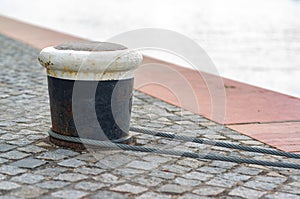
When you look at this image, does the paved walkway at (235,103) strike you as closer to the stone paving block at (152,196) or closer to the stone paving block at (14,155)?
the stone paving block at (152,196)

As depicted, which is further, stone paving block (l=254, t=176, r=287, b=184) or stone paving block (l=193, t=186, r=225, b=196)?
stone paving block (l=254, t=176, r=287, b=184)

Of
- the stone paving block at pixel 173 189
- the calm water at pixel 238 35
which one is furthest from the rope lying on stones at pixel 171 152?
the calm water at pixel 238 35

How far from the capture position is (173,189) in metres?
3.58

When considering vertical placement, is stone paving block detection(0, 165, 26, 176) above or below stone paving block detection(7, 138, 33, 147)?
below

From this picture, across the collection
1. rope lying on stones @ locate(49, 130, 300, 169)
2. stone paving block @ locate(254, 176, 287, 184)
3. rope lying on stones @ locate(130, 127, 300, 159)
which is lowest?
stone paving block @ locate(254, 176, 287, 184)

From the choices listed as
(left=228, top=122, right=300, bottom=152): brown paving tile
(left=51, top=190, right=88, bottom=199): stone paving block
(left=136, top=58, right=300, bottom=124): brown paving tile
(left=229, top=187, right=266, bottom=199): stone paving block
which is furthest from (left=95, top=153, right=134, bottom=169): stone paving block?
(left=136, top=58, right=300, bottom=124): brown paving tile

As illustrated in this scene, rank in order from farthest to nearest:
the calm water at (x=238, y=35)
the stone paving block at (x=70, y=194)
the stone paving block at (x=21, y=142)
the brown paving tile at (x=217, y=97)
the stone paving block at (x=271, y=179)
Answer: the calm water at (x=238, y=35) < the brown paving tile at (x=217, y=97) < the stone paving block at (x=21, y=142) < the stone paving block at (x=271, y=179) < the stone paving block at (x=70, y=194)

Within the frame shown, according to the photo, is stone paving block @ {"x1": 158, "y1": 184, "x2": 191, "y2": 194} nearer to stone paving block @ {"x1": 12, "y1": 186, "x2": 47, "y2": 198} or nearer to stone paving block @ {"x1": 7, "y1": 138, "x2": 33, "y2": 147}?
stone paving block @ {"x1": 12, "y1": 186, "x2": 47, "y2": 198}

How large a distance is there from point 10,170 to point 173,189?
1.10 m

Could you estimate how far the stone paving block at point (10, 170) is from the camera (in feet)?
12.5

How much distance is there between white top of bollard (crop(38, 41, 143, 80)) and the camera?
407 centimetres

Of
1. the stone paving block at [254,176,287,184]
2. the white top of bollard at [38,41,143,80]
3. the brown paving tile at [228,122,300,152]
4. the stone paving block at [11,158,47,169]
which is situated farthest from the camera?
the brown paving tile at [228,122,300,152]

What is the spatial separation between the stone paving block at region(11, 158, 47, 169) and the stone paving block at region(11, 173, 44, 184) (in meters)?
0.17

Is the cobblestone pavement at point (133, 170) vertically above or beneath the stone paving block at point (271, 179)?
beneath
